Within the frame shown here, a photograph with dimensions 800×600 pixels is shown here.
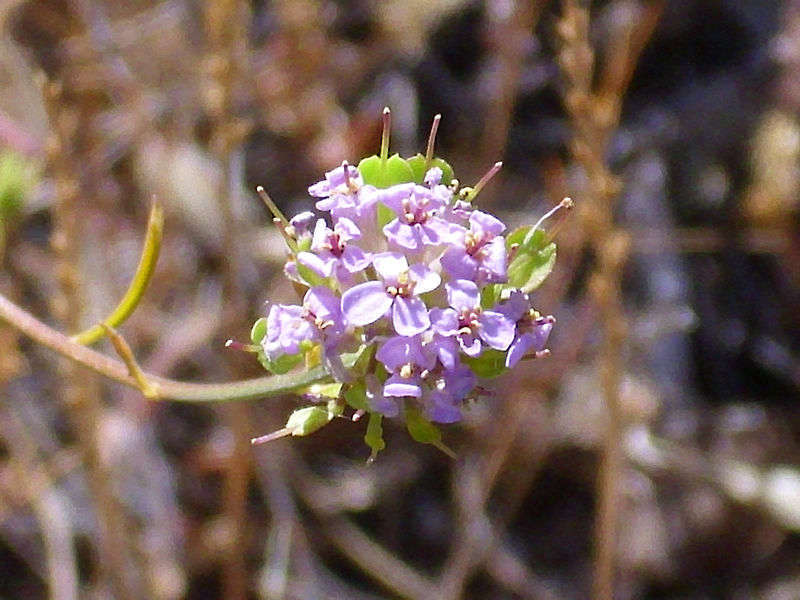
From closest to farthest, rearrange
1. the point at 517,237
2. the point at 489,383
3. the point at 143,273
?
the point at 517,237
the point at 143,273
the point at 489,383

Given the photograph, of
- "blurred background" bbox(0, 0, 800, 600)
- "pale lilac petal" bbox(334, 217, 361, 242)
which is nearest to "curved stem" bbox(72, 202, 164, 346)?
"pale lilac petal" bbox(334, 217, 361, 242)

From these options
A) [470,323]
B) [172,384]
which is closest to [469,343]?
[470,323]

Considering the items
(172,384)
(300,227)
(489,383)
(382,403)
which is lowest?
(489,383)

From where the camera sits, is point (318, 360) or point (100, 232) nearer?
point (318, 360)

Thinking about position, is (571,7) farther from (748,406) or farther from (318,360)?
(748,406)

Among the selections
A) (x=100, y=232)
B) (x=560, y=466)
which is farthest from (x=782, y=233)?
(x=100, y=232)

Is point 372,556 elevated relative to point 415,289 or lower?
lower

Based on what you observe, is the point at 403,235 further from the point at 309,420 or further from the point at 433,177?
the point at 309,420
